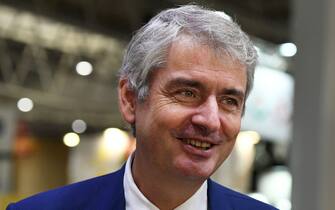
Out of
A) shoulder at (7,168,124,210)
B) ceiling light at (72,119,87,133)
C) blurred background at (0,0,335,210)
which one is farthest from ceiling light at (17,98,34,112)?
shoulder at (7,168,124,210)

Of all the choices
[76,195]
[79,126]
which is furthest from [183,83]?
[79,126]

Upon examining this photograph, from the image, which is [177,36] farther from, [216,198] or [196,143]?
[216,198]

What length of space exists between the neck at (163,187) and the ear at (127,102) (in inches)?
3.4

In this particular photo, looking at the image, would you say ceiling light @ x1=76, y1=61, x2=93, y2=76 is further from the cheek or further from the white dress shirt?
the cheek

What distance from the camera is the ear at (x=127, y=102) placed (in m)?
1.42

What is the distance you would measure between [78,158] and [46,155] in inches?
200

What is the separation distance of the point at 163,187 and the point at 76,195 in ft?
0.79

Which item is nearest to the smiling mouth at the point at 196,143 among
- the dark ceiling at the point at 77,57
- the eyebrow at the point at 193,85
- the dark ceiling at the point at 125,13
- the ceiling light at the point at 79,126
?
the eyebrow at the point at 193,85

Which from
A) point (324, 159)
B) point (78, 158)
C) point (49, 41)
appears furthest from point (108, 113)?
point (324, 159)

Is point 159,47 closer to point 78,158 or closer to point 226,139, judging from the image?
point 226,139

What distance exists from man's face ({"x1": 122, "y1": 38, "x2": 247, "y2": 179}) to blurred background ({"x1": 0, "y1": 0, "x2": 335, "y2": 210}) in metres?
0.27

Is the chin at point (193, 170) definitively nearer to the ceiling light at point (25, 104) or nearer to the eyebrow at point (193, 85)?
the eyebrow at point (193, 85)

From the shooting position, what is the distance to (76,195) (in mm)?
1503

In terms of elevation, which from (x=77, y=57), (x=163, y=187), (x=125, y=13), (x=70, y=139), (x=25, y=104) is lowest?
(x=70, y=139)
